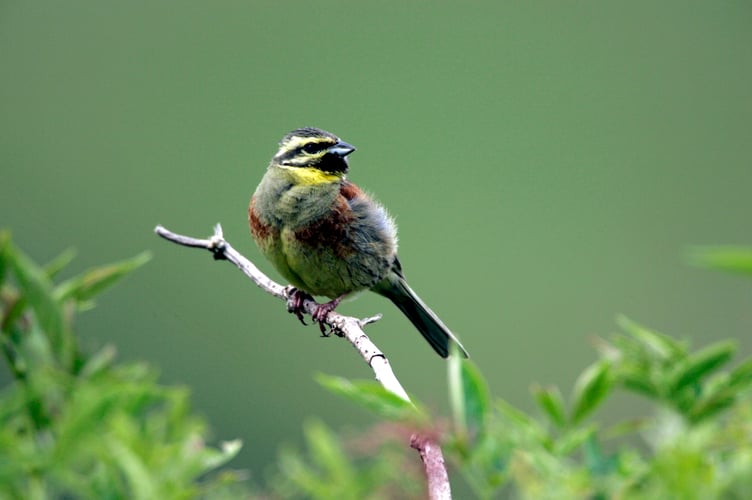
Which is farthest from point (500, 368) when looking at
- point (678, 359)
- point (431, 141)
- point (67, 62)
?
point (678, 359)

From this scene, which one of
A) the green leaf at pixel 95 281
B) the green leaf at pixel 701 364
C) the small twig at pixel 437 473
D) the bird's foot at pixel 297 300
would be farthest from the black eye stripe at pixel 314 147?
the green leaf at pixel 701 364

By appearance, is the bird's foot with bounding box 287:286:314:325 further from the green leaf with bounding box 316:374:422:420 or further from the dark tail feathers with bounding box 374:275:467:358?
the green leaf with bounding box 316:374:422:420

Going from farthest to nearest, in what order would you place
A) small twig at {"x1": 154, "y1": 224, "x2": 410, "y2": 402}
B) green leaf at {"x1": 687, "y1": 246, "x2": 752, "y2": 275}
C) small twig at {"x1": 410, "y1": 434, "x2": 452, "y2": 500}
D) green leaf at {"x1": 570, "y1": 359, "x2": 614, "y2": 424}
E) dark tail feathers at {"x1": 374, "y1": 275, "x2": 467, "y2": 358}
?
dark tail feathers at {"x1": 374, "y1": 275, "x2": 467, "y2": 358}, small twig at {"x1": 154, "y1": 224, "x2": 410, "y2": 402}, small twig at {"x1": 410, "y1": 434, "x2": 452, "y2": 500}, green leaf at {"x1": 570, "y1": 359, "x2": 614, "y2": 424}, green leaf at {"x1": 687, "y1": 246, "x2": 752, "y2": 275}

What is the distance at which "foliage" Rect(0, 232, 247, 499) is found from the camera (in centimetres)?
115

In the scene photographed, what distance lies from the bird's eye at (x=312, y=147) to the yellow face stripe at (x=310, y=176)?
0.12m

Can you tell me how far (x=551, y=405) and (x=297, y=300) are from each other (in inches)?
202

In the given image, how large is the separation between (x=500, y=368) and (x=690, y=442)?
73.0 ft

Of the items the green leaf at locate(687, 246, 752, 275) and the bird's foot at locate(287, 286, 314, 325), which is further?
the bird's foot at locate(287, 286, 314, 325)

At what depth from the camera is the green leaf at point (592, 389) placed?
1262 millimetres

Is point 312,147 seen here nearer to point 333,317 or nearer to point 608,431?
point 333,317

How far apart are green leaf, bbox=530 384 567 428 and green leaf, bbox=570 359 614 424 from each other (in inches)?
0.5

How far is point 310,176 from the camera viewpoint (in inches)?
252

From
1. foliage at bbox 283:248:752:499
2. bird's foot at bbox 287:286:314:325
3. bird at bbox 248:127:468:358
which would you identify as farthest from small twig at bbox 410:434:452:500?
bird's foot at bbox 287:286:314:325

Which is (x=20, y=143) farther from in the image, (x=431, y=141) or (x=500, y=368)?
(x=500, y=368)
